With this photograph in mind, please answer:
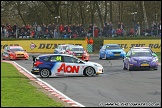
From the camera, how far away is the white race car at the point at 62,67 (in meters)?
23.4

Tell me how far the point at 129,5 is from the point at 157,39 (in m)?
22.1

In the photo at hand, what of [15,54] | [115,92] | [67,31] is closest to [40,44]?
[67,31]

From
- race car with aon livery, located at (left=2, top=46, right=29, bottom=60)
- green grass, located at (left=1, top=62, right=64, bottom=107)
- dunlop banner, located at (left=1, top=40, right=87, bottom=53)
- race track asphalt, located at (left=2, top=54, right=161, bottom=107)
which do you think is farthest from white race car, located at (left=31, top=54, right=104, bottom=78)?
dunlop banner, located at (left=1, top=40, right=87, bottom=53)

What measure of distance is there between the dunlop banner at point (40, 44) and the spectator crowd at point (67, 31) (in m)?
0.67

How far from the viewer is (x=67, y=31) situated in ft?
160

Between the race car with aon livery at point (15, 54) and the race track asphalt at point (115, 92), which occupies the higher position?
the race car with aon livery at point (15, 54)

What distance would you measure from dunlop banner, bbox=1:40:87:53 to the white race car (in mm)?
25048

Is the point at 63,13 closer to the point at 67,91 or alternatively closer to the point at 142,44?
the point at 142,44

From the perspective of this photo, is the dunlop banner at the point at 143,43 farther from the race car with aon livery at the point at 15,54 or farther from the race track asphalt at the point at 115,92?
the race track asphalt at the point at 115,92

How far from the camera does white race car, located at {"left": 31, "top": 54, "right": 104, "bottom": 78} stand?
76.6 feet

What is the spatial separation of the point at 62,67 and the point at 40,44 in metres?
26.5

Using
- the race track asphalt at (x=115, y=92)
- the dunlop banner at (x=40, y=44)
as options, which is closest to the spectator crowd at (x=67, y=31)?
the dunlop banner at (x=40, y=44)

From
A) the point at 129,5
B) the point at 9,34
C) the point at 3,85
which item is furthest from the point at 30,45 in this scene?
the point at 3,85

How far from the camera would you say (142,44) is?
48000mm
